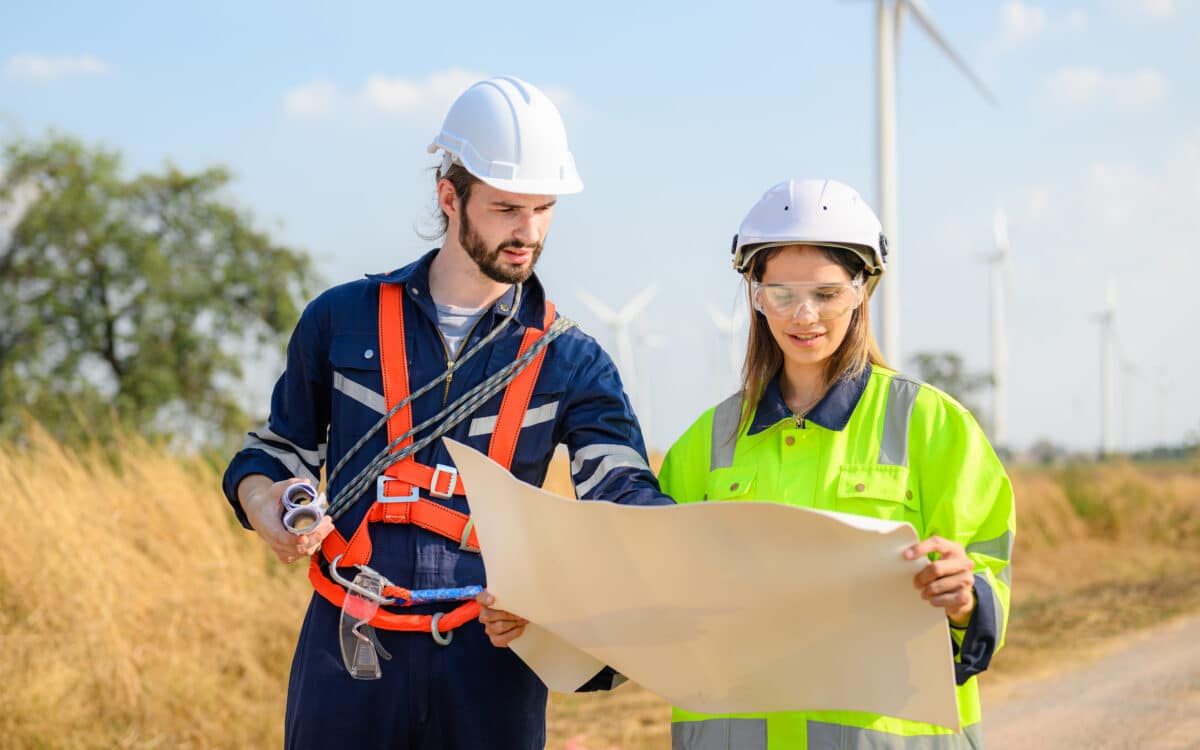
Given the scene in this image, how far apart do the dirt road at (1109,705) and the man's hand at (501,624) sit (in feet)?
15.7

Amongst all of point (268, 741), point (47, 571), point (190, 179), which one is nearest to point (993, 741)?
point (268, 741)

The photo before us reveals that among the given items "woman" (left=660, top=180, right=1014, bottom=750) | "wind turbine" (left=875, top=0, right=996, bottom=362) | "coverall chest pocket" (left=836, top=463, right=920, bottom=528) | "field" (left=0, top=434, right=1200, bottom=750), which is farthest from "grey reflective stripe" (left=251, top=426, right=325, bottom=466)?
"wind turbine" (left=875, top=0, right=996, bottom=362)

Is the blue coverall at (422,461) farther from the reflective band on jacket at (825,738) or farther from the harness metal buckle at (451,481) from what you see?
the reflective band on jacket at (825,738)

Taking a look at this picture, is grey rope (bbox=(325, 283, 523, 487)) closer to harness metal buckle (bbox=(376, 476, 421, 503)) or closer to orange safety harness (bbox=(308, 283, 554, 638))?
orange safety harness (bbox=(308, 283, 554, 638))

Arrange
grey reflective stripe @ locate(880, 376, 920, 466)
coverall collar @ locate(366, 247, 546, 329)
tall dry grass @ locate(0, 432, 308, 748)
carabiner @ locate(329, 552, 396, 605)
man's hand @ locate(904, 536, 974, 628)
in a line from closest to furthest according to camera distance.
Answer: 1. man's hand @ locate(904, 536, 974, 628)
2. grey reflective stripe @ locate(880, 376, 920, 466)
3. carabiner @ locate(329, 552, 396, 605)
4. coverall collar @ locate(366, 247, 546, 329)
5. tall dry grass @ locate(0, 432, 308, 748)

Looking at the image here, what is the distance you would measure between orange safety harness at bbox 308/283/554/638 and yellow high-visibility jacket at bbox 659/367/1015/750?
0.43m

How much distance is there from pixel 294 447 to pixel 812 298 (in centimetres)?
136

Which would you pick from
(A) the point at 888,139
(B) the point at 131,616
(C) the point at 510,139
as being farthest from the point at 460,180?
(A) the point at 888,139

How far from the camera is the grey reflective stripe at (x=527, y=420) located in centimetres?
293

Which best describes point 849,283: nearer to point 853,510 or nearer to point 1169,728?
point 853,510

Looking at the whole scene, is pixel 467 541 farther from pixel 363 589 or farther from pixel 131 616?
pixel 131 616

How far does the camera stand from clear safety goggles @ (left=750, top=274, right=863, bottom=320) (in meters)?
2.69

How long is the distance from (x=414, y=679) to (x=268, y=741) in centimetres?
413

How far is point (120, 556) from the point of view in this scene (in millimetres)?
7383
